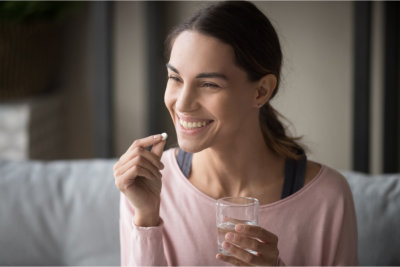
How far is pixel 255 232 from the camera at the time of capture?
1208 mm

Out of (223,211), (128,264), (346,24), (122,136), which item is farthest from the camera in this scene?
(122,136)

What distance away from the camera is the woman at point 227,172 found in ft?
4.14

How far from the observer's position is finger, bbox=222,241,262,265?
3.97ft

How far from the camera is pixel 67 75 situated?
342 cm

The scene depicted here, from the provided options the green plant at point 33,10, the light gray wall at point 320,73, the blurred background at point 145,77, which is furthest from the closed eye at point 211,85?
the green plant at point 33,10

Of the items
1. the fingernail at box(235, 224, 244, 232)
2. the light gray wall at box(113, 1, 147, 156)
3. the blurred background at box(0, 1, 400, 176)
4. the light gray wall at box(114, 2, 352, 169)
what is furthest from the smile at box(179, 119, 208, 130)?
the light gray wall at box(113, 1, 147, 156)

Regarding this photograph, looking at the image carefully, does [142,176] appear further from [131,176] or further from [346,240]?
[346,240]

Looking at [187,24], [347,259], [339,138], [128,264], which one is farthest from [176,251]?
[339,138]

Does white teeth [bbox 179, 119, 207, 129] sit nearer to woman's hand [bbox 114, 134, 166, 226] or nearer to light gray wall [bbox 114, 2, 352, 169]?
woman's hand [bbox 114, 134, 166, 226]

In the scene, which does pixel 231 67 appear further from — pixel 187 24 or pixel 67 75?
pixel 67 75

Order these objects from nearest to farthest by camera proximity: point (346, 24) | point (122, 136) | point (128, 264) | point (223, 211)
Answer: point (223, 211)
point (128, 264)
point (346, 24)
point (122, 136)

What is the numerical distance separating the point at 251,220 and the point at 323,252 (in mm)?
346

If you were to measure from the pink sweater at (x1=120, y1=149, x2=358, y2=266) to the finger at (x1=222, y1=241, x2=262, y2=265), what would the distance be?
23 cm

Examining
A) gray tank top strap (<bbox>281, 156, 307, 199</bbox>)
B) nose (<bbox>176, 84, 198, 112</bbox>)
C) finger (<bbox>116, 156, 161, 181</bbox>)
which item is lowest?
gray tank top strap (<bbox>281, 156, 307, 199</bbox>)
